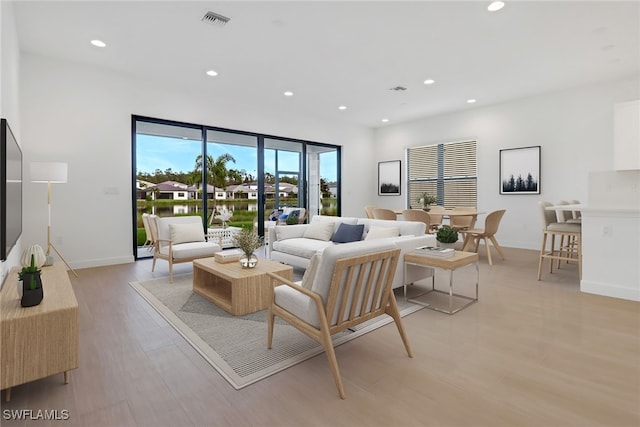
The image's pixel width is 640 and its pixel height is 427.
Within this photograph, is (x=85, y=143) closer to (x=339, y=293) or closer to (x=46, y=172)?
(x=46, y=172)

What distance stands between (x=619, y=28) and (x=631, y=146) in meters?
1.44

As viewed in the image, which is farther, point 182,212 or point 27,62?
point 182,212

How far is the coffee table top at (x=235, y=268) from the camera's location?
3207 millimetres

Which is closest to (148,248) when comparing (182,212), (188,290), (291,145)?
(182,212)

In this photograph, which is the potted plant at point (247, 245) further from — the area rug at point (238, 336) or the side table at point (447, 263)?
the side table at point (447, 263)

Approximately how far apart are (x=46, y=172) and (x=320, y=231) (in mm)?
3613

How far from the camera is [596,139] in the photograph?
19.2 feet

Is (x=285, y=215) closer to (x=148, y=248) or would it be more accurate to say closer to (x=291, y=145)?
(x=291, y=145)

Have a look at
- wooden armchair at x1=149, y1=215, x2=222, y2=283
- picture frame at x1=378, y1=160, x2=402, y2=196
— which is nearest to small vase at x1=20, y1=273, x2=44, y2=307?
wooden armchair at x1=149, y1=215, x2=222, y2=283

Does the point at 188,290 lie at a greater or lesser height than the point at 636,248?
lesser

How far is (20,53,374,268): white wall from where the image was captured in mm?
4680

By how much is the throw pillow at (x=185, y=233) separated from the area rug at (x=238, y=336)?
1.16 metres

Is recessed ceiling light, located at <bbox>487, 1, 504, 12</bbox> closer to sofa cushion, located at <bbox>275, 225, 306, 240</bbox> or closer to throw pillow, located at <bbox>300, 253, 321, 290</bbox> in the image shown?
throw pillow, located at <bbox>300, 253, 321, 290</bbox>

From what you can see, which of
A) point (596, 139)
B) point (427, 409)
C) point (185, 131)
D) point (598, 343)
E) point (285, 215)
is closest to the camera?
point (427, 409)
